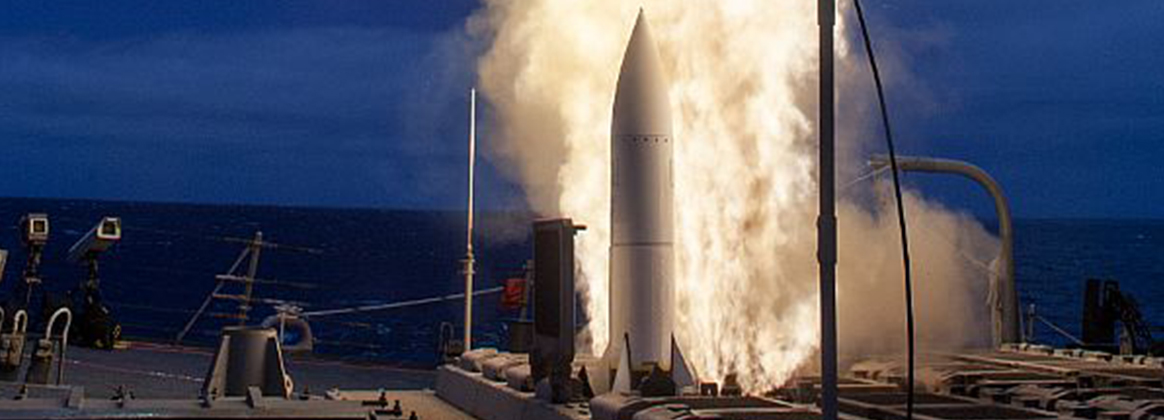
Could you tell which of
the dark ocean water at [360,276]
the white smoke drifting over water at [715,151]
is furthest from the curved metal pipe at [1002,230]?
the dark ocean water at [360,276]

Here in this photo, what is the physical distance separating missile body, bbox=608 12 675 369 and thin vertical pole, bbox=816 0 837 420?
10002mm

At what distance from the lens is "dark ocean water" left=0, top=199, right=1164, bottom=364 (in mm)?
62719

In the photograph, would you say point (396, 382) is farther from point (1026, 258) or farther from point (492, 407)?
point (1026, 258)

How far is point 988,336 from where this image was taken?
32594 millimetres

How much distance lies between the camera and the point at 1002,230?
2700 centimetres

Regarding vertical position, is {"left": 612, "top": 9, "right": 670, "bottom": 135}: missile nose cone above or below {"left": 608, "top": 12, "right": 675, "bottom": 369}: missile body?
above

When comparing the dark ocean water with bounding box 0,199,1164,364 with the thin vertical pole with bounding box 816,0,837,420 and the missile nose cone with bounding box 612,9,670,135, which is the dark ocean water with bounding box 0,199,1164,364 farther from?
the thin vertical pole with bounding box 816,0,837,420

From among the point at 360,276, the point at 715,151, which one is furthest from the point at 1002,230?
the point at 360,276

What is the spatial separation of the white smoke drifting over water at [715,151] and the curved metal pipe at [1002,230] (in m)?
2.23

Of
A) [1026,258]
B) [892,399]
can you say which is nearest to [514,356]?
[892,399]

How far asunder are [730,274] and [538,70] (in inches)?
212

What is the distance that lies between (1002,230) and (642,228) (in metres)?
10.3

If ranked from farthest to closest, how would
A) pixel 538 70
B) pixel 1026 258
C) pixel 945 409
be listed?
pixel 1026 258, pixel 538 70, pixel 945 409

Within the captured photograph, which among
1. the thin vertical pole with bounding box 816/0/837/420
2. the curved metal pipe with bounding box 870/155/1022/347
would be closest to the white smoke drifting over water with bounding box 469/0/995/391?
the curved metal pipe with bounding box 870/155/1022/347
